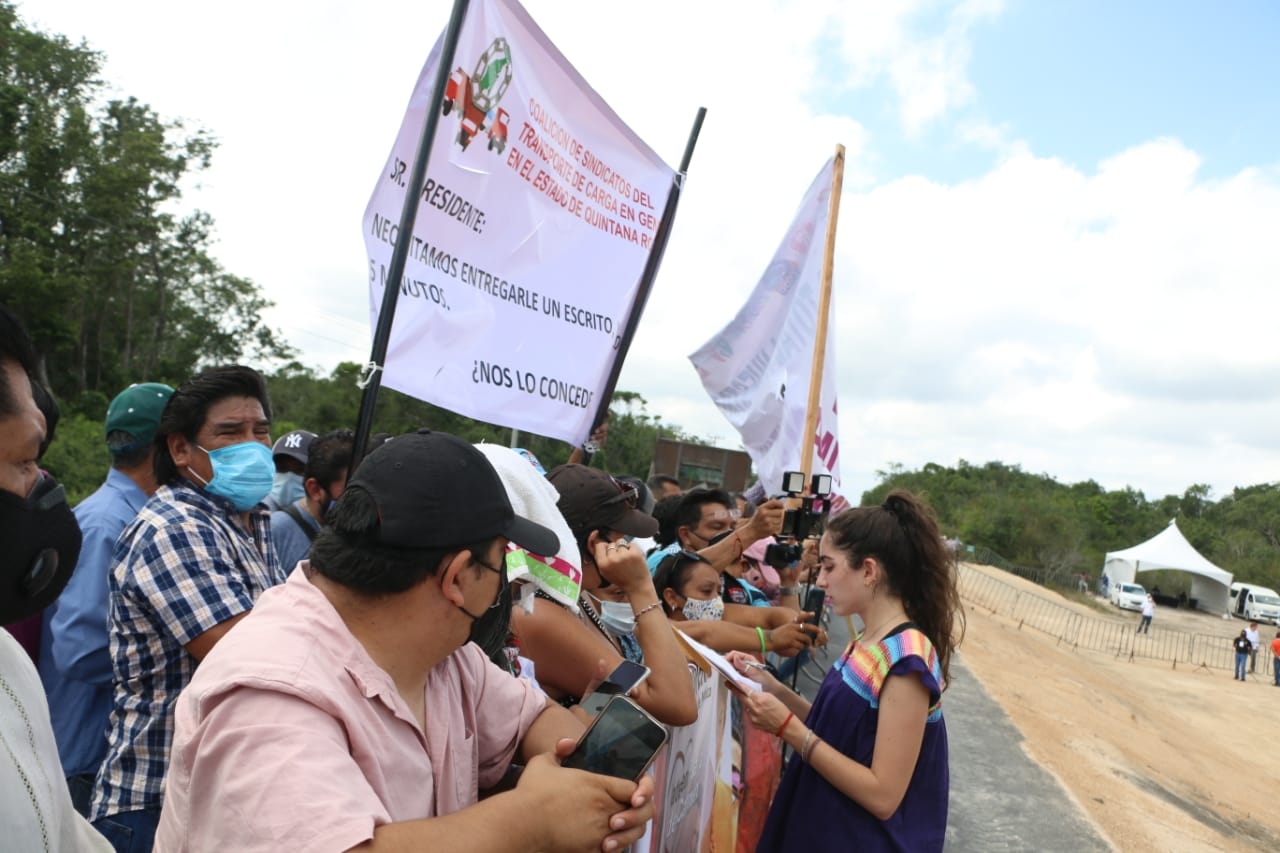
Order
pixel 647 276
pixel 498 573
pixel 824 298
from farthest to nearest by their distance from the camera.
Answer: pixel 824 298 < pixel 647 276 < pixel 498 573

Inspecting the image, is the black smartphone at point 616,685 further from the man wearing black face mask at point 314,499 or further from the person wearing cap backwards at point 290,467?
the person wearing cap backwards at point 290,467

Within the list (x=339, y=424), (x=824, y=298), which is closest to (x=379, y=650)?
(x=824, y=298)

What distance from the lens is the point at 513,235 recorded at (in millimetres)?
3648

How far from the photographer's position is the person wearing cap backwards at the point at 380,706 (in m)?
1.23

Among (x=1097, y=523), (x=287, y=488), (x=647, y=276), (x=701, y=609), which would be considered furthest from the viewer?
(x=1097, y=523)

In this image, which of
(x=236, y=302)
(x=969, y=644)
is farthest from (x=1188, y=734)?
(x=236, y=302)

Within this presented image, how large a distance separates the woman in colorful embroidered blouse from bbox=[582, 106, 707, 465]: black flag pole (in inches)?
58.0

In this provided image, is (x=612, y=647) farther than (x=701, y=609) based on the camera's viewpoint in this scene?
No

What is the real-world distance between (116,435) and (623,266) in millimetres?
2341

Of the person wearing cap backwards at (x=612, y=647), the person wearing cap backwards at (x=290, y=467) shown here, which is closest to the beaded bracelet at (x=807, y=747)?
the person wearing cap backwards at (x=612, y=647)

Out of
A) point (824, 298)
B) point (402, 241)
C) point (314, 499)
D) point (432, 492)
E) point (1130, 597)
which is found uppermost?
point (824, 298)

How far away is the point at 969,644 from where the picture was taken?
21.7 meters

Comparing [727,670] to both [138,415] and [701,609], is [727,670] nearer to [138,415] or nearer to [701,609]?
[701,609]

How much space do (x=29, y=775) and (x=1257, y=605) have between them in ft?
197
